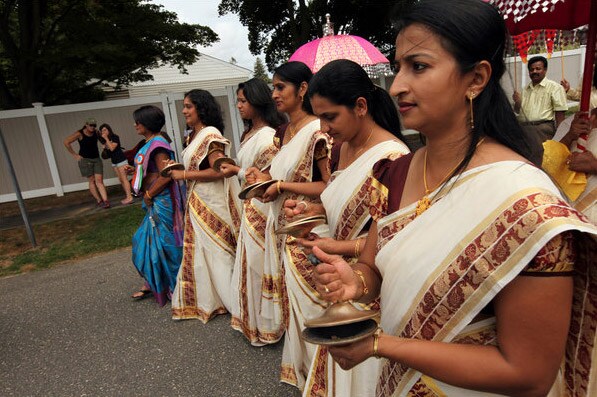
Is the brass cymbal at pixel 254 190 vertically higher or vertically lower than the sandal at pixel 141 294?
higher

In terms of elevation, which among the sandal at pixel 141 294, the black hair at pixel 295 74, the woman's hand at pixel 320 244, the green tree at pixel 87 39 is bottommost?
the sandal at pixel 141 294

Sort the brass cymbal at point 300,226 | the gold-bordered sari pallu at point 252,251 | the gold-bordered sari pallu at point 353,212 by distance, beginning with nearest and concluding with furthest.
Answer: the brass cymbal at point 300,226 < the gold-bordered sari pallu at point 353,212 < the gold-bordered sari pallu at point 252,251

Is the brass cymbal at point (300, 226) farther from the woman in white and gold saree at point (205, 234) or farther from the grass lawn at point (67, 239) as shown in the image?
the grass lawn at point (67, 239)

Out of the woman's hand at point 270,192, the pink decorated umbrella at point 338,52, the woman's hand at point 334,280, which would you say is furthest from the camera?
the pink decorated umbrella at point 338,52

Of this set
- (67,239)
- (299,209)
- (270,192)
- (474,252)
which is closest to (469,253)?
(474,252)

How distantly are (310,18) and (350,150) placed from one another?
15023mm

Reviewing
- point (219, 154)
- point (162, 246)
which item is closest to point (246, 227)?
point (219, 154)

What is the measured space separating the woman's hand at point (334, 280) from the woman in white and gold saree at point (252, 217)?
1837mm

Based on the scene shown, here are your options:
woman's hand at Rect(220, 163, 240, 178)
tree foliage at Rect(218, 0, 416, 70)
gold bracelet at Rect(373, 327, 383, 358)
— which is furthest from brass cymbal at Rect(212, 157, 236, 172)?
tree foliage at Rect(218, 0, 416, 70)

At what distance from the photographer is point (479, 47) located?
93 cm

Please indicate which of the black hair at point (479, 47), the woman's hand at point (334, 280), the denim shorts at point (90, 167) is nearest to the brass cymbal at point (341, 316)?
the woman's hand at point (334, 280)

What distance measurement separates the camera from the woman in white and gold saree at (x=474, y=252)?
82 cm

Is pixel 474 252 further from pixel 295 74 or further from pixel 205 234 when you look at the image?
pixel 205 234

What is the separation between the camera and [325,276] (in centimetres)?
106
